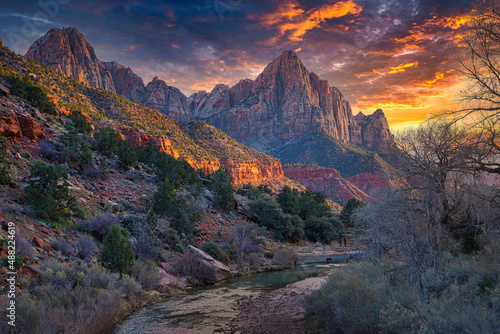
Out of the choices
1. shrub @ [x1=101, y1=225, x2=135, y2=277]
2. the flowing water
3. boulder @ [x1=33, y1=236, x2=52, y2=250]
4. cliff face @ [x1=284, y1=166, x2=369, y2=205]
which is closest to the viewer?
the flowing water

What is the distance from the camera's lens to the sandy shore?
387 inches

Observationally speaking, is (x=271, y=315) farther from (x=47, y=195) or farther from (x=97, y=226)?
(x=47, y=195)

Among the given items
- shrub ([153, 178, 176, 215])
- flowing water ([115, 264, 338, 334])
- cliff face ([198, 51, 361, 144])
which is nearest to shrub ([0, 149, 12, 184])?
flowing water ([115, 264, 338, 334])

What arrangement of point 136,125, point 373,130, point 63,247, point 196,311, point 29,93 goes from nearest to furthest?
1. point 63,247
2. point 196,311
3. point 29,93
4. point 136,125
5. point 373,130

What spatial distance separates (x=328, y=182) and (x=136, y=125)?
78476mm

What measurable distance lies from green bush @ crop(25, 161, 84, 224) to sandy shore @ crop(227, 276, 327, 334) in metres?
10.3

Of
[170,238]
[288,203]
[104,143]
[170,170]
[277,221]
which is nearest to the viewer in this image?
[170,238]

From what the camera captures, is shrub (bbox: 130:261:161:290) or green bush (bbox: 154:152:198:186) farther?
green bush (bbox: 154:152:198:186)

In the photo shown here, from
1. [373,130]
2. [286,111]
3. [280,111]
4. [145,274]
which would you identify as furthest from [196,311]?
[373,130]

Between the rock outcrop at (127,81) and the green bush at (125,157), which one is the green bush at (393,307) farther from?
the rock outcrop at (127,81)

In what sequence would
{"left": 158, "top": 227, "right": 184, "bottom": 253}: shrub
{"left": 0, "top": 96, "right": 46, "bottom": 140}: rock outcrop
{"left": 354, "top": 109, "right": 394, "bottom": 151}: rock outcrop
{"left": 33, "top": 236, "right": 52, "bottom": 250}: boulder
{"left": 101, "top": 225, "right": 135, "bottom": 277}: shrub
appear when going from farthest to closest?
{"left": 354, "top": 109, "right": 394, "bottom": 151}: rock outcrop, {"left": 158, "top": 227, "right": 184, "bottom": 253}: shrub, {"left": 0, "top": 96, "right": 46, "bottom": 140}: rock outcrop, {"left": 101, "top": 225, "right": 135, "bottom": 277}: shrub, {"left": 33, "top": 236, "right": 52, "bottom": 250}: boulder

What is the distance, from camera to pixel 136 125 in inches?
2116

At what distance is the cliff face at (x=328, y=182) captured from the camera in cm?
10600

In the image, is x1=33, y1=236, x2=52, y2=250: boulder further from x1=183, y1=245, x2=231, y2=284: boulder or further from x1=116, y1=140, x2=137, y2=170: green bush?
x1=116, y1=140, x2=137, y2=170: green bush
